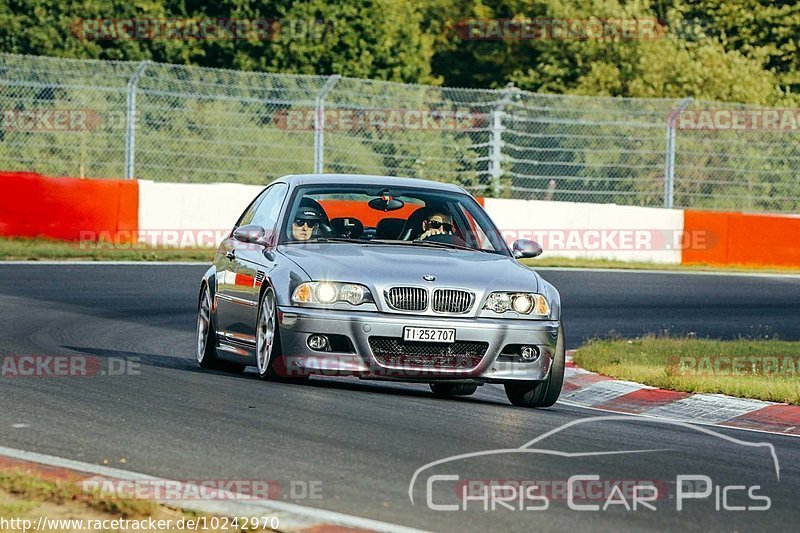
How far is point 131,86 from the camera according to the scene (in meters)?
26.1

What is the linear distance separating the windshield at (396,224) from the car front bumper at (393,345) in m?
1.18

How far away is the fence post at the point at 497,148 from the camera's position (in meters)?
28.5

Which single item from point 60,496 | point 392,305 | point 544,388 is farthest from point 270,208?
point 60,496

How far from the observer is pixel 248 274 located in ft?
36.7

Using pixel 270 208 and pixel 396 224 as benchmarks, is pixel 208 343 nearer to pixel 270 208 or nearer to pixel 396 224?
pixel 270 208

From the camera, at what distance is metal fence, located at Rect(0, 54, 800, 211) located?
2641 centimetres

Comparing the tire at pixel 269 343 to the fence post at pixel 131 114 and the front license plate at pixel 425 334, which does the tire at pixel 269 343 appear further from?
the fence post at pixel 131 114

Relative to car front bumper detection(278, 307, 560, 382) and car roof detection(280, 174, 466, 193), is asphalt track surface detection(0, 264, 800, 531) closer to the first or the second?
car front bumper detection(278, 307, 560, 382)

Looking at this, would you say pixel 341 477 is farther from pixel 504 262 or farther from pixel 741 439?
pixel 504 262

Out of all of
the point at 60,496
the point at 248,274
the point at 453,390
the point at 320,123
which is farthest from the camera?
the point at 320,123

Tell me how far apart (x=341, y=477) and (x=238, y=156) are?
2105 cm

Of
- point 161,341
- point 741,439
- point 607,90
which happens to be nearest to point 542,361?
point 741,439

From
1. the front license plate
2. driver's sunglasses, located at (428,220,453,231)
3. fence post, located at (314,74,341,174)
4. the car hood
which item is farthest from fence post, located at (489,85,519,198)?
the front license plate

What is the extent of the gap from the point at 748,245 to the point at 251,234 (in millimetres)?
17929
